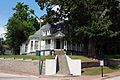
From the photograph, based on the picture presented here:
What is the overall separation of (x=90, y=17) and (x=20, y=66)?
12444 mm

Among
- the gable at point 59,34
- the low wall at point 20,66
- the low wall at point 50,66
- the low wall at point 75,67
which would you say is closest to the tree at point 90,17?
the low wall at point 75,67

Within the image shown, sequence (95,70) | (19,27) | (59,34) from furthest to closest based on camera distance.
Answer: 1. (19,27)
2. (59,34)
3. (95,70)

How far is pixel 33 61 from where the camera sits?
44.7 metres

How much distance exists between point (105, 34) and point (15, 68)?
46.5 ft

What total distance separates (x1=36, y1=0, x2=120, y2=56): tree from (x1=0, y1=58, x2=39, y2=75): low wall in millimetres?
8068

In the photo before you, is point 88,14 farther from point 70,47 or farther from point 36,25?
point 36,25

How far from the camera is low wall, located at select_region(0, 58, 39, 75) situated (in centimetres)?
4428

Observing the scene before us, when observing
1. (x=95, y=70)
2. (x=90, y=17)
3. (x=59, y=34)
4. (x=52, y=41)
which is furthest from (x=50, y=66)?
(x=52, y=41)

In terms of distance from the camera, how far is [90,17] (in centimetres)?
4731

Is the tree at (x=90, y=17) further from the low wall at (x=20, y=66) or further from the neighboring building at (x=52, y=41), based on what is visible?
the low wall at (x=20, y=66)

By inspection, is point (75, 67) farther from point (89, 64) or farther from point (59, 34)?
point (59, 34)

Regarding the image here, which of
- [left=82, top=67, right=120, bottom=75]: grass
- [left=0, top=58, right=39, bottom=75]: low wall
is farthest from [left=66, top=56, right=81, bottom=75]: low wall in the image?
[left=0, top=58, right=39, bottom=75]: low wall

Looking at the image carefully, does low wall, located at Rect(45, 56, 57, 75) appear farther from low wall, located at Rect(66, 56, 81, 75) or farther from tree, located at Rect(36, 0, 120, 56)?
tree, located at Rect(36, 0, 120, 56)

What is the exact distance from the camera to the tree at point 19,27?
7519 cm
